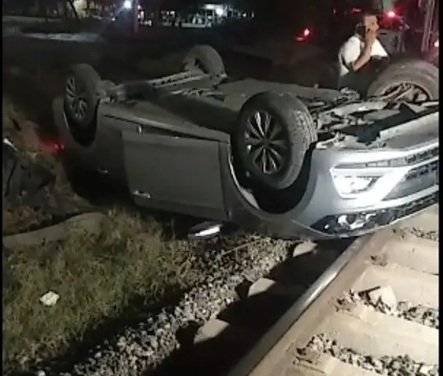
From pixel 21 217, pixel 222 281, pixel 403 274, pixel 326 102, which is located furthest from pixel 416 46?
pixel 21 217

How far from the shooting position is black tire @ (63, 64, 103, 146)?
4.64 feet

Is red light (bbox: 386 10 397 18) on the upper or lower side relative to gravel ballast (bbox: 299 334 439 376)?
upper

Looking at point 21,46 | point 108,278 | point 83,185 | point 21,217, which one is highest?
point 21,46

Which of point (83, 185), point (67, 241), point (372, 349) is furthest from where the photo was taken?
point (83, 185)

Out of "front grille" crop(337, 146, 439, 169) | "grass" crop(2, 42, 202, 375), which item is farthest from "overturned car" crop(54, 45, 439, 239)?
"grass" crop(2, 42, 202, 375)

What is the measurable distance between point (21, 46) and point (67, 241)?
57cm

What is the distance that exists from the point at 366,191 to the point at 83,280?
2.17ft

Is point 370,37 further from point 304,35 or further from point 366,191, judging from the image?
point 366,191

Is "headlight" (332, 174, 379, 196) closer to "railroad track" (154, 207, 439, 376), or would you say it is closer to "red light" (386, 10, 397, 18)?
"railroad track" (154, 207, 439, 376)

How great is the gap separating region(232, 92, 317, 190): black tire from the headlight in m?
0.11

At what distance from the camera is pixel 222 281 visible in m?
1.88

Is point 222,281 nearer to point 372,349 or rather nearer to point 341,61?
point 372,349

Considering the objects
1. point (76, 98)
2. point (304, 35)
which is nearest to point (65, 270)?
point (76, 98)

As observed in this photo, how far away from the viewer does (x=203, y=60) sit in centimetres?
195
